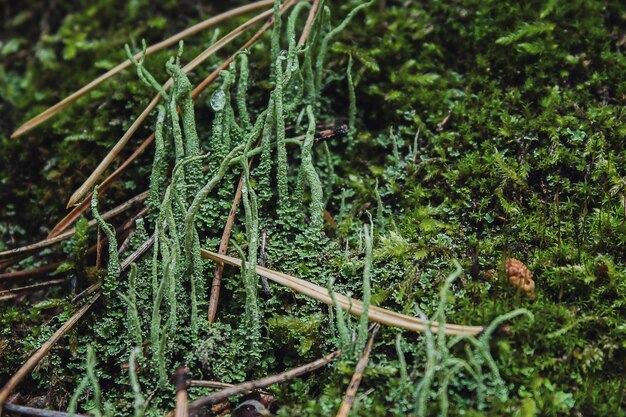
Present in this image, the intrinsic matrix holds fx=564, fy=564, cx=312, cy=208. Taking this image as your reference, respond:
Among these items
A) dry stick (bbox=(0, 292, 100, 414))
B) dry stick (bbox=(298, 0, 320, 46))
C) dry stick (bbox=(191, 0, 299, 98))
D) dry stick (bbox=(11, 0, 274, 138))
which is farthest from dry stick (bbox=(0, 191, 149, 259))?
dry stick (bbox=(298, 0, 320, 46))

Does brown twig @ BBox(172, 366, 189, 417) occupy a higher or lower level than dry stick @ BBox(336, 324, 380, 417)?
higher

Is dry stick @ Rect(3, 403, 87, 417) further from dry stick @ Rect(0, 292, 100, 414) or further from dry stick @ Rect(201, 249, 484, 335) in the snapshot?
dry stick @ Rect(201, 249, 484, 335)

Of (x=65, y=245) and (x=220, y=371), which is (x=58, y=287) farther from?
(x=220, y=371)

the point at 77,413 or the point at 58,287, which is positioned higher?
the point at 58,287

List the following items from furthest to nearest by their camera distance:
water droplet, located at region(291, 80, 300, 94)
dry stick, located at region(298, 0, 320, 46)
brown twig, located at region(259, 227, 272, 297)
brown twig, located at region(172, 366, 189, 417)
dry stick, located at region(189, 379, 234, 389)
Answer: dry stick, located at region(298, 0, 320, 46) < water droplet, located at region(291, 80, 300, 94) < brown twig, located at region(259, 227, 272, 297) < dry stick, located at region(189, 379, 234, 389) < brown twig, located at region(172, 366, 189, 417)

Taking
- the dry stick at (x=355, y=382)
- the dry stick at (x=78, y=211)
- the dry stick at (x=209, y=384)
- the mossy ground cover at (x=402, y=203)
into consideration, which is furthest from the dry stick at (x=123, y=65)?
the dry stick at (x=355, y=382)

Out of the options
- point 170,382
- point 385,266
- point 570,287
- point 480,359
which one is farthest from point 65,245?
point 570,287

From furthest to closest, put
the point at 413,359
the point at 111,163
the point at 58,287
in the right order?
the point at 111,163
the point at 58,287
the point at 413,359
